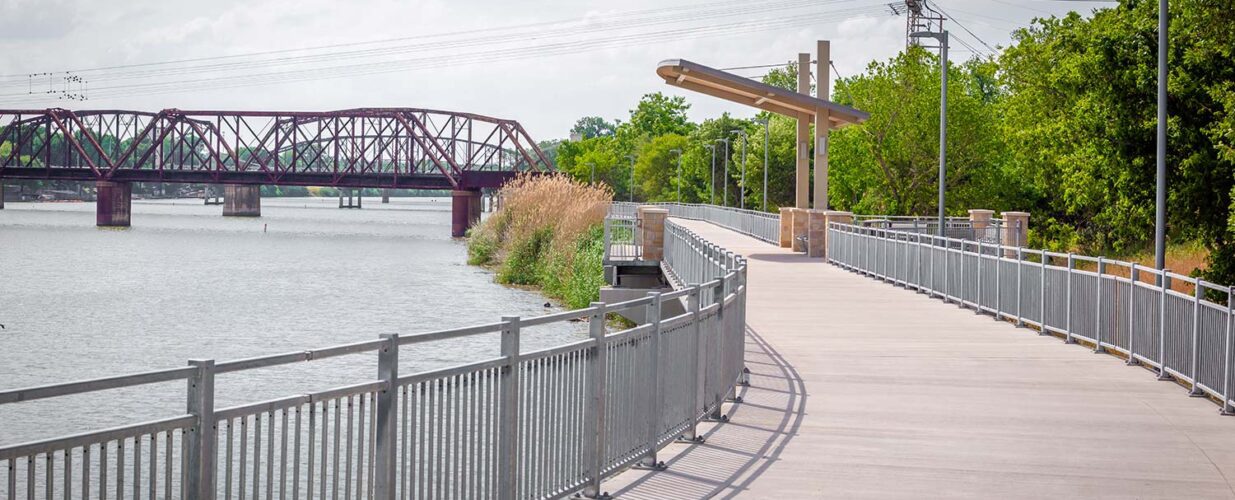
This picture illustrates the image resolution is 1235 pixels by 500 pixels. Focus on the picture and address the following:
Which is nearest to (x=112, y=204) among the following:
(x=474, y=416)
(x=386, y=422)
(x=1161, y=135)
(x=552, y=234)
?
(x=552, y=234)

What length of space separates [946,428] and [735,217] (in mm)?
53543

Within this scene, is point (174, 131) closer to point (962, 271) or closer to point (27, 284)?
point (27, 284)

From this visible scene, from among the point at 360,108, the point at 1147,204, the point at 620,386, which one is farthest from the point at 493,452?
the point at 360,108

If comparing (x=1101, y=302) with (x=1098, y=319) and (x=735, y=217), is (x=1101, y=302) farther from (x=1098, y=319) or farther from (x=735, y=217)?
(x=735, y=217)

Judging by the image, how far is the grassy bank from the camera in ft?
149

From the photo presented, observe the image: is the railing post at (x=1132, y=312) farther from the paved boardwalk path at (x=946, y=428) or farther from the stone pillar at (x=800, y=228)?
the stone pillar at (x=800, y=228)

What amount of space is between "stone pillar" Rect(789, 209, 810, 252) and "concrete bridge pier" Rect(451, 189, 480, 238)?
73.5 meters

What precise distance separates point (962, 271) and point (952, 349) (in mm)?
7225

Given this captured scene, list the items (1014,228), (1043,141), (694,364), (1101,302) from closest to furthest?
(694,364) → (1101,302) → (1014,228) → (1043,141)

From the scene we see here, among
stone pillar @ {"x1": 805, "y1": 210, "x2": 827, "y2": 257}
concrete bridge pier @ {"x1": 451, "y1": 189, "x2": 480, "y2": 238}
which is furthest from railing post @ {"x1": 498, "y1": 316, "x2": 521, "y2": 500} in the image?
Result: concrete bridge pier @ {"x1": 451, "y1": 189, "x2": 480, "y2": 238}

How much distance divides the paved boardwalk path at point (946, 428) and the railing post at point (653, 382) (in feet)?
0.61

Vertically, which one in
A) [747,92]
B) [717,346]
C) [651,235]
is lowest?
[717,346]

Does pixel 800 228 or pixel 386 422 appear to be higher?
pixel 800 228

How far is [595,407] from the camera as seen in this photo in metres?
8.53
